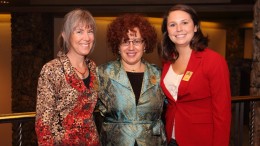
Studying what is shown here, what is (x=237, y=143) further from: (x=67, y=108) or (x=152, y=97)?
(x=67, y=108)

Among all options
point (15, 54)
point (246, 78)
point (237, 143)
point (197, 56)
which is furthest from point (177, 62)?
point (246, 78)

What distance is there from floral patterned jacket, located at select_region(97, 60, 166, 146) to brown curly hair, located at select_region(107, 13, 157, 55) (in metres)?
0.17

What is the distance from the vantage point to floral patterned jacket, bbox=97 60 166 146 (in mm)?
2223

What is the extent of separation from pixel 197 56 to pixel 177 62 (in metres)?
0.20

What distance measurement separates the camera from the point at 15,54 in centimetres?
772

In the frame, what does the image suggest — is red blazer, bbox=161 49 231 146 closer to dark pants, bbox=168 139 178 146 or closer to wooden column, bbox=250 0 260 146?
dark pants, bbox=168 139 178 146

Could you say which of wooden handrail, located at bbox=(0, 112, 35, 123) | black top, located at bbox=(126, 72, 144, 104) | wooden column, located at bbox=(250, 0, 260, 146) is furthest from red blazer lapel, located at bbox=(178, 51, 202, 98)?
wooden column, located at bbox=(250, 0, 260, 146)

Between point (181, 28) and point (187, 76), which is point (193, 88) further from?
point (181, 28)

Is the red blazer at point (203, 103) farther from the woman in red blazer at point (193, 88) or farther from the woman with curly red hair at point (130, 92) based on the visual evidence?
the woman with curly red hair at point (130, 92)

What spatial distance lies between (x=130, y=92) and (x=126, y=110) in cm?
12

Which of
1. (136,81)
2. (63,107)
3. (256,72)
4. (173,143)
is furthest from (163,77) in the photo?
(256,72)

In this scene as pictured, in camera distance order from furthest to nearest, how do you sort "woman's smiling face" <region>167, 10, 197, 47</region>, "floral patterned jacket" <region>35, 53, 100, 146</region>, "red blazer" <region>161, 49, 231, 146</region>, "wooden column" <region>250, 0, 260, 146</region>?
"wooden column" <region>250, 0, 260, 146</region> → "woman's smiling face" <region>167, 10, 197, 47</region> → "red blazer" <region>161, 49, 231, 146</region> → "floral patterned jacket" <region>35, 53, 100, 146</region>

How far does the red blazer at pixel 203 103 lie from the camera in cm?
208

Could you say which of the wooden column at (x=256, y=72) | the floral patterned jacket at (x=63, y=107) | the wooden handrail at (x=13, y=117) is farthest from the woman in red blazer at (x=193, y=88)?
the wooden column at (x=256, y=72)
